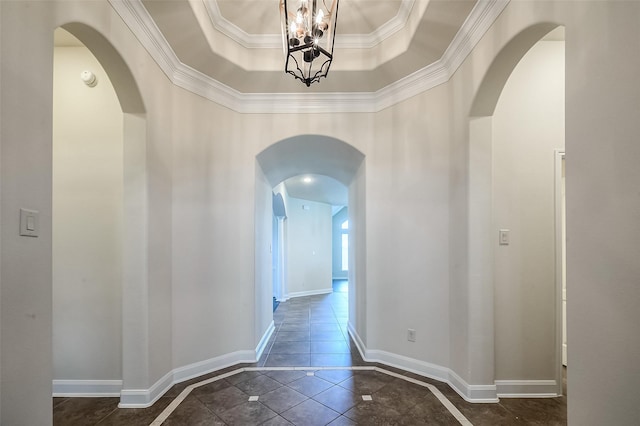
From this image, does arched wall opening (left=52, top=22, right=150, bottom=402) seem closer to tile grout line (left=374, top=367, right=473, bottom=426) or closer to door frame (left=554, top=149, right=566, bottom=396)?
tile grout line (left=374, top=367, right=473, bottom=426)

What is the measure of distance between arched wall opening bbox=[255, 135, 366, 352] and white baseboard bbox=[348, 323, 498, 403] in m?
0.26

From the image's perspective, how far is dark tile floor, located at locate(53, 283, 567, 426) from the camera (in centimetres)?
232

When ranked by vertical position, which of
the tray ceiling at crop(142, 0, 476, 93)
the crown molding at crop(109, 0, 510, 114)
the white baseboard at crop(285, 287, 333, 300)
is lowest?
the white baseboard at crop(285, 287, 333, 300)

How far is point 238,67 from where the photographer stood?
122 inches

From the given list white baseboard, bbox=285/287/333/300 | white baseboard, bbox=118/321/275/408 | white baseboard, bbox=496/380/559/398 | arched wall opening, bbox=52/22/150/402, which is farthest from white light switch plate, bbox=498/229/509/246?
white baseboard, bbox=285/287/333/300

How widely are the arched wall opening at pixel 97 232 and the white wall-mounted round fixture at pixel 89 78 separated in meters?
0.04

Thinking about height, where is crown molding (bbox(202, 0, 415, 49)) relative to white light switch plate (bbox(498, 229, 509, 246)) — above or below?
above

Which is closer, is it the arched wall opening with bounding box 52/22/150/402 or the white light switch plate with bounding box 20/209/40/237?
the white light switch plate with bounding box 20/209/40/237

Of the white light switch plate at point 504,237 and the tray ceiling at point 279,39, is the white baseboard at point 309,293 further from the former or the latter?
the white light switch plate at point 504,237

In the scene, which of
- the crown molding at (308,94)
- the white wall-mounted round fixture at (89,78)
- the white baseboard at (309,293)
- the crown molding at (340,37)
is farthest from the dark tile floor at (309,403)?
the white baseboard at (309,293)

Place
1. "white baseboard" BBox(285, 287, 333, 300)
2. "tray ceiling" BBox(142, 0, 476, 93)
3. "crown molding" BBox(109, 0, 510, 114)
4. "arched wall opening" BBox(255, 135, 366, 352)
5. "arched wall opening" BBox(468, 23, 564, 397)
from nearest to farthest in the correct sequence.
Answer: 1. "crown molding" BBox(109, 0, 510, 114)
2. "tray ceiling" BBox(142, 0, 476, 93)
3. "arched wall opening" BBox(468, 23, 564, 397)
4. "arched wall opening" BBox(255, 135, 366, 352)
5. "white baseboard" BBox(285, 287, 333, 300)

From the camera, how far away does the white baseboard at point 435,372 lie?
2.55m

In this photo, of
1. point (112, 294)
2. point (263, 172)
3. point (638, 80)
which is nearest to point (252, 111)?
point (263, 172)

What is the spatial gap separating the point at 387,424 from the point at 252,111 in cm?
339
